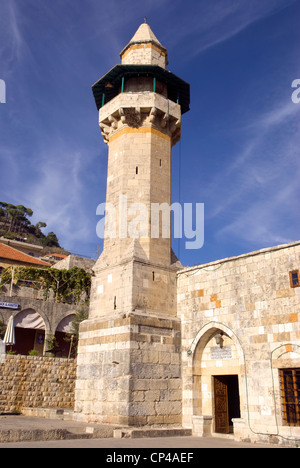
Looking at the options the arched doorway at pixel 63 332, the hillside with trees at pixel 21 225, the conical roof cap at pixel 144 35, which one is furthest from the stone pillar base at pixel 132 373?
the hillside with trees at pixel 21 225

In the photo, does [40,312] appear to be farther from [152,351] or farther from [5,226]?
[5,226]

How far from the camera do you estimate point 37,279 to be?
2605cm

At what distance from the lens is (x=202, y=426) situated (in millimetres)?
10172

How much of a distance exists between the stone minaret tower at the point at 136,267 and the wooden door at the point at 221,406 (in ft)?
3.47

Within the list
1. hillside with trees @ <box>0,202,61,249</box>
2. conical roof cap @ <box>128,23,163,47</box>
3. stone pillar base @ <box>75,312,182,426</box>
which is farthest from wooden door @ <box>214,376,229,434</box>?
hillside with trees @ <box>0,202,61,249</box>

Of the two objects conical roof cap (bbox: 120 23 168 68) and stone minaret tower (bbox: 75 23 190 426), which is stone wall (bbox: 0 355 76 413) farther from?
conical roof cap (bbox: 120 23 168 68)

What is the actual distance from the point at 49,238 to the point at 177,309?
61588 mm

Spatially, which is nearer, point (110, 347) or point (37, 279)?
point (110, 347)

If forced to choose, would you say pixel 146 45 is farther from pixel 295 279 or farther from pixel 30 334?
pixel 30 334

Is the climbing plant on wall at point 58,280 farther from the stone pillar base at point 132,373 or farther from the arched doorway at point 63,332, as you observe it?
the stone pillar base at point 132,373

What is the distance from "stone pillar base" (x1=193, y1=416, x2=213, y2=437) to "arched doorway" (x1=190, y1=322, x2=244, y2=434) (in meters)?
0.11

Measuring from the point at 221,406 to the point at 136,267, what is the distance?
4.59m

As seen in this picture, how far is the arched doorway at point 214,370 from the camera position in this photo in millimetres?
10703
